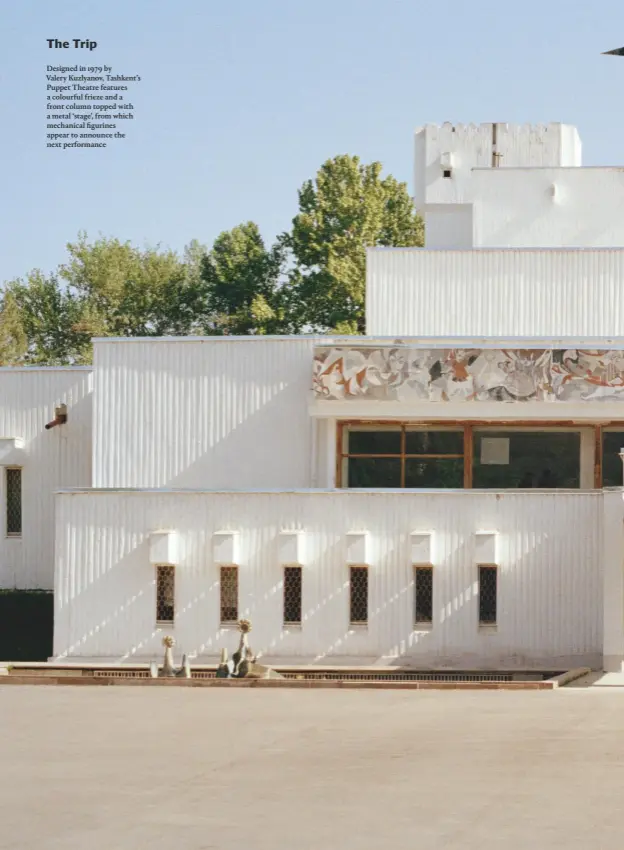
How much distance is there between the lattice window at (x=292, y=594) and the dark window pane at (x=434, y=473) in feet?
13.3

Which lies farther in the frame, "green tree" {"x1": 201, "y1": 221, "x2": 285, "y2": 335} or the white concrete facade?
"green tree" {"x1": 201, "y1": 221, "x2": 285, "y2": 335}

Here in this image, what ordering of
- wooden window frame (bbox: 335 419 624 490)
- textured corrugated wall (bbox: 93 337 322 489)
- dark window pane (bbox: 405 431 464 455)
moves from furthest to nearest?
textured corrugated wall (bbox: 93 337 322 489) < dark window pane (bbox: 405 431 464 455) < wooden window frame (bbox: 335 419 624 490)

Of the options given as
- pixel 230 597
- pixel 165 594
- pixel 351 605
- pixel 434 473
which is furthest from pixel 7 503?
pixel 434 473

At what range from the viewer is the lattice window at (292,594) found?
37875mm

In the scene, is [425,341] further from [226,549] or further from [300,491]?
[226,549]

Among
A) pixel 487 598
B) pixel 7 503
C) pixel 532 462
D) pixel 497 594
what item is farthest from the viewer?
pixel 7 503

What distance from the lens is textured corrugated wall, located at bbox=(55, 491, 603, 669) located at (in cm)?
3675

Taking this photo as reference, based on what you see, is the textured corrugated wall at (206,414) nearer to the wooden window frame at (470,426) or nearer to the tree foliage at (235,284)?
the wooden window frame at (470,426)

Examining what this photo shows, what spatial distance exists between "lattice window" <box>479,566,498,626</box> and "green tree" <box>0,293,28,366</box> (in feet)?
188

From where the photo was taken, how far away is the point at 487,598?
37219mm

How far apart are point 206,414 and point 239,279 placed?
4632cm

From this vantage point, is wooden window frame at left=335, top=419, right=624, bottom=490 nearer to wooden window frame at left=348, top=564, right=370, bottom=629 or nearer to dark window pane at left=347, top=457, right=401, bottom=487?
dark window pane at left=347, top=457, right=401, bottom=487

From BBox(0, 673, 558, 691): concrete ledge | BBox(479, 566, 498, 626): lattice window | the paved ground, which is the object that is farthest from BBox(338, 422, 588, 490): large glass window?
the paved ground

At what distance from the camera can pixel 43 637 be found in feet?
140
